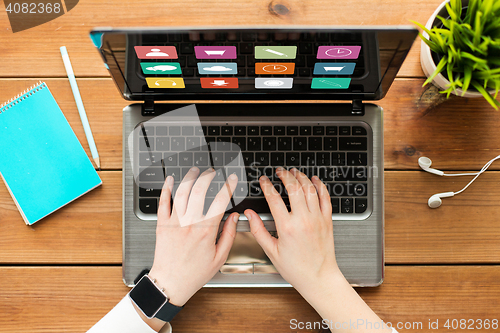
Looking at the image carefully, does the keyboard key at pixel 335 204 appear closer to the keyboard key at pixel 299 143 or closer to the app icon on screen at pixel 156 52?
the keyboard key at pixel 299 143

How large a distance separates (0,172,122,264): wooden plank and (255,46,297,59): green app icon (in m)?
0.44

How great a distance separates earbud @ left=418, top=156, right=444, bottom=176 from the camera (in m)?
0.66

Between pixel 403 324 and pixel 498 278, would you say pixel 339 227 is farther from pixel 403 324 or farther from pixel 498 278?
pixel 498 278

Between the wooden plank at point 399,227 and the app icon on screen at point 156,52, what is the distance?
1.01ft

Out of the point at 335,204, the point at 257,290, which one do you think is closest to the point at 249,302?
the point at 257,290

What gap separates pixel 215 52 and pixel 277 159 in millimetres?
241

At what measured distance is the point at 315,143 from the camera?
633 millimetres

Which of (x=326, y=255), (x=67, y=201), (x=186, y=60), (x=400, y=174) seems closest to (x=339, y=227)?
(x=326, y=255)

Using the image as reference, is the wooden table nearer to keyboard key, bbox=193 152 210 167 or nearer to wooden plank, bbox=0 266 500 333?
wooden plank, bbox=0 266 500 333

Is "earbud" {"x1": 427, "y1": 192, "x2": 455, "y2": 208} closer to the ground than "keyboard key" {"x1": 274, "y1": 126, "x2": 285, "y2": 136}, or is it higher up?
closer to the ground

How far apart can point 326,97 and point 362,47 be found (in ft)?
0.48

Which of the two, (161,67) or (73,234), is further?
(73,234)

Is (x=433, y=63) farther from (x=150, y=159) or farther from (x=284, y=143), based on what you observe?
(x=150, y=159)

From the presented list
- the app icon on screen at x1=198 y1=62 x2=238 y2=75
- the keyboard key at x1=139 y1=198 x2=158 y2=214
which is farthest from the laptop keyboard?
the app icon on screen at x1=198 y1=62 x2=238 y2=75
